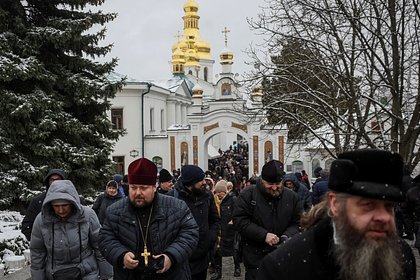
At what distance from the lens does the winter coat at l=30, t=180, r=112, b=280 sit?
469 centimetres

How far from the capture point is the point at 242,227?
203 inches

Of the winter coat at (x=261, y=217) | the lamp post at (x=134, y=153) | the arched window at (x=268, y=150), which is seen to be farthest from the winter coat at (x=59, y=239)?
the lamp post at (x=134, y=153)

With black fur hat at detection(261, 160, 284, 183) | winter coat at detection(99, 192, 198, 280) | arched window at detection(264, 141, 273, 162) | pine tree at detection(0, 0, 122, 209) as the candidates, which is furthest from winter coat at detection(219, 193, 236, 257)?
arched window at detection(264, 141, 273, 162)

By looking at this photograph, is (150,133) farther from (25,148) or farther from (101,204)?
(101,204)

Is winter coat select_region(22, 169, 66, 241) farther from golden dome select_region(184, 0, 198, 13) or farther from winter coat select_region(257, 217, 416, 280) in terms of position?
golden dome select_region(184, 0, 198, 13)

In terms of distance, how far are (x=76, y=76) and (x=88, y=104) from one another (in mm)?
892

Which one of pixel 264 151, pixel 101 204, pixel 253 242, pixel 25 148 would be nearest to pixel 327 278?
pixel 253 242

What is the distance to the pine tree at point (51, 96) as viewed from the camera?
12.2m

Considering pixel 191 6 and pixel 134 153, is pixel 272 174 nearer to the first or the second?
pixel 134 153

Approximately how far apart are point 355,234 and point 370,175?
0.27 meters

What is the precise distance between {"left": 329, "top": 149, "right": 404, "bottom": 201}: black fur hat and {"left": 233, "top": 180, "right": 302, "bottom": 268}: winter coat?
113 inches

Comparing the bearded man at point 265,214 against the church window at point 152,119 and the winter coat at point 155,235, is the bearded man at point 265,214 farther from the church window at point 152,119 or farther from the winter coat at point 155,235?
the church window at point 152,119

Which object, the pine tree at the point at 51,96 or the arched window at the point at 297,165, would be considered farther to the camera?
the arched window at the point at 297,165

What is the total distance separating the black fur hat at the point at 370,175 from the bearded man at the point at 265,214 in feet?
9.29
